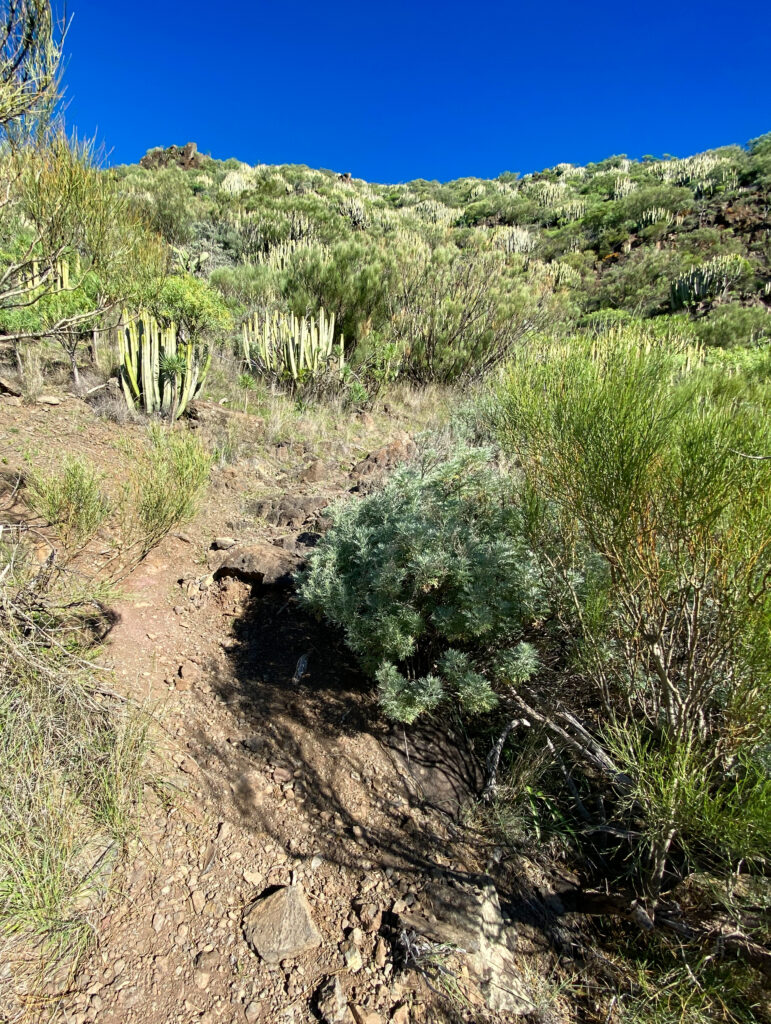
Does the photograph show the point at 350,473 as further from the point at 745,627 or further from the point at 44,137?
the point at 745,627

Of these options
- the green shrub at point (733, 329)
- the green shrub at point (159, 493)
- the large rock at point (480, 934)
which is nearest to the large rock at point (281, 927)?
the large rock at point (480, 934)

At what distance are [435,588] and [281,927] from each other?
1453 millimetres

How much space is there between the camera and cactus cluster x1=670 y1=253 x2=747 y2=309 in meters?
15.3

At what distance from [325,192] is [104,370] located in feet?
47.1

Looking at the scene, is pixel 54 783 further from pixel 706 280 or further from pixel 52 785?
pixel 706 280

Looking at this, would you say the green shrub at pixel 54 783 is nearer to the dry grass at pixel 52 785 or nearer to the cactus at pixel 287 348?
the dry grass at pixel 52 785

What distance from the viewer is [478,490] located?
2.69 meters

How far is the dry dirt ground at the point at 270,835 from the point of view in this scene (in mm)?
1399

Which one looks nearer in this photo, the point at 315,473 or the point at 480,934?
the point at 480,934

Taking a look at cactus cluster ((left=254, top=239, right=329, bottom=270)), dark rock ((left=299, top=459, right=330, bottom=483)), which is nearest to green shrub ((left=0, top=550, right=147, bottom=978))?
dark rock ((left=299, top=459, right=330, bottom=483))

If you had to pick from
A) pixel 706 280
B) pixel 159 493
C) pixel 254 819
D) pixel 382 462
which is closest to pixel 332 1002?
pixel 254 819

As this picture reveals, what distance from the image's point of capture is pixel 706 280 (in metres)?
15.6

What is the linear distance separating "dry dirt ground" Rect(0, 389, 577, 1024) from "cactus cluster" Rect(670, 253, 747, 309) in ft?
59.8

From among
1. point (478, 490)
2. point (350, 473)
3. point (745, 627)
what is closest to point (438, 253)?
point (350, 473)
